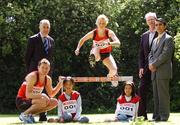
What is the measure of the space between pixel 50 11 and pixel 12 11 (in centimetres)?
199

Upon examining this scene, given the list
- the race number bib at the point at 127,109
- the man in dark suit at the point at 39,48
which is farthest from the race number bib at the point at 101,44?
the race number bib at the point at 127,109

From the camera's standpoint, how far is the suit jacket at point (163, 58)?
983cm

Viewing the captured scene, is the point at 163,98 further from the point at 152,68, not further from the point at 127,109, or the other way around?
the point at 127,109

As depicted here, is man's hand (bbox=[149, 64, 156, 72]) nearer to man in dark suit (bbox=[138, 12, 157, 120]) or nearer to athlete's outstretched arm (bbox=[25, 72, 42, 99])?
man in dark suit (bbox=[138, 12, 157, 120])

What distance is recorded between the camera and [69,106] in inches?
396

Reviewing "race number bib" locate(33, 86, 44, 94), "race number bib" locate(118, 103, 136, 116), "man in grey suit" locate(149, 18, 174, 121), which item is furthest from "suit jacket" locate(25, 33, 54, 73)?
"man in grey suit" locate(149, 18, 174, 121)

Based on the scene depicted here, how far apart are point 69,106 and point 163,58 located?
6.82 ft

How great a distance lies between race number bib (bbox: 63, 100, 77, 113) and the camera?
10.0 m

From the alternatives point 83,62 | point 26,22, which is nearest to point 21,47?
point 26,22

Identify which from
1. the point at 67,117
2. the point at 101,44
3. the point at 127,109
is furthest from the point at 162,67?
the point at 67,117

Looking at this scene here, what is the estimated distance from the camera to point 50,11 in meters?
26.8

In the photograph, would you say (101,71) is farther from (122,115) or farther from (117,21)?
(122,115)

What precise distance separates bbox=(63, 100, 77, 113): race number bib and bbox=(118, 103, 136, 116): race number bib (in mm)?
916

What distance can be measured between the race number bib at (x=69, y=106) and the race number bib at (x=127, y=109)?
92 centimetres
